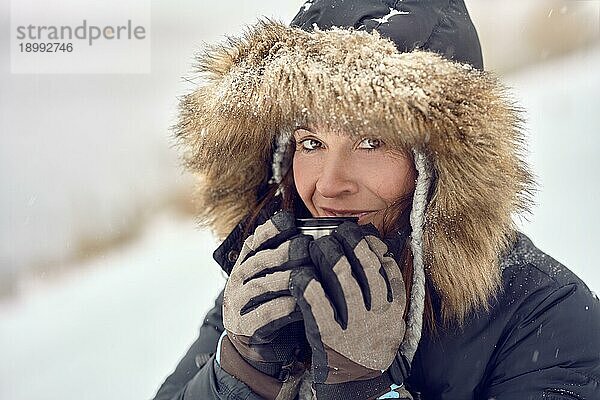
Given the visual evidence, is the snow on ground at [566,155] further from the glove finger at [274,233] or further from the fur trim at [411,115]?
the glove finger at [274,233]

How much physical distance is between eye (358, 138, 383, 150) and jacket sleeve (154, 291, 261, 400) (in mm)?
280

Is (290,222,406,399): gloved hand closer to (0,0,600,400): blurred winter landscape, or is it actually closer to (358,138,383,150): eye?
(358,138,383,150): eye

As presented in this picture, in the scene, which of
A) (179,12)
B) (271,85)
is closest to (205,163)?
(271,85)

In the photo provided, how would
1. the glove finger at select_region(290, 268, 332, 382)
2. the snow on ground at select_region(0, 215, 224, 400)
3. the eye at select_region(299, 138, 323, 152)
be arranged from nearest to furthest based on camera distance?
the glove finger at select_region(290, 268, 332, 382)
the eye at select_region(299, 138, 323, 152)
the snow on ground at select_region(0, 215, 224, 400)

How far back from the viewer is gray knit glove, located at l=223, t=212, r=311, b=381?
2.26 ft

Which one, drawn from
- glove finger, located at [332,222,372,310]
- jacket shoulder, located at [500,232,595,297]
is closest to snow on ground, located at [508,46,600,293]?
jacket shoulder, located at [500,232,595,297]

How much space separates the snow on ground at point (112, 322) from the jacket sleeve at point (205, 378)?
679 millimetres

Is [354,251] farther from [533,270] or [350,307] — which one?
[533,270]

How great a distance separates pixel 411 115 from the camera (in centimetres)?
67

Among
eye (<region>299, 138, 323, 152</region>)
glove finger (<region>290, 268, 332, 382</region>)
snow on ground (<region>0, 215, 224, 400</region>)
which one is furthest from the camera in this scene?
snow on ground (<region>0, 215, 224, 400</region>)

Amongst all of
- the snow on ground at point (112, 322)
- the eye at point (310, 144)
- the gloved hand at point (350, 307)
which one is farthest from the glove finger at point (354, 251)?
the snow on ground at point (112, 322)

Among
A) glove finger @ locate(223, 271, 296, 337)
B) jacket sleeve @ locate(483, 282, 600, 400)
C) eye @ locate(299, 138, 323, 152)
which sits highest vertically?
eye @ locate(299, 138, 323, 152)

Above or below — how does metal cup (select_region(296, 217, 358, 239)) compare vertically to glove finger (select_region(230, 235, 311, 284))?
above

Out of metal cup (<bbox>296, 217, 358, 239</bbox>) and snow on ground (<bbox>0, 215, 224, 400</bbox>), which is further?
snow on ground (<bbox>0, 215, 224, 400</bbox>)
